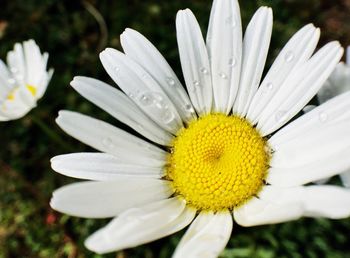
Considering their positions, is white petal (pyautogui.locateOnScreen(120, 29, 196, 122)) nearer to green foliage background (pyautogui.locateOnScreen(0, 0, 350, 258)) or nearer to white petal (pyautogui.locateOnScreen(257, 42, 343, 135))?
white petal (pyautogui.locateOnScreen(257, 42, 343, 135))

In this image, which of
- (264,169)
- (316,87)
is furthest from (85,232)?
(316,87)

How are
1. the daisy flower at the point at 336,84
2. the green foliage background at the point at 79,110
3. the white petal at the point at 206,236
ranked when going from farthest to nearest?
the green foliage background at the point at 79,110, the daisy flower at the point at 336,84, the white petal at the point at 206,236

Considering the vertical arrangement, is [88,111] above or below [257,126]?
below

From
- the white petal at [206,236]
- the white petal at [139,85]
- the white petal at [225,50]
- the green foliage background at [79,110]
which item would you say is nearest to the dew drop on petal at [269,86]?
the white petal at [225,50]

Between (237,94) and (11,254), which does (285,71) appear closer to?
(237,94)

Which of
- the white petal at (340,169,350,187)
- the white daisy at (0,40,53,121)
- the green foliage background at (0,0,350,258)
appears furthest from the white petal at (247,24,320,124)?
the white daisy at (0,40,53,121)

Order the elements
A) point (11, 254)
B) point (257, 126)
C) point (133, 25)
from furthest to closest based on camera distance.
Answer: point (133, 25) < point (11, 254) < point (257, 126)

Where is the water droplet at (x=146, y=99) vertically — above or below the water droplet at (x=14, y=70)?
above

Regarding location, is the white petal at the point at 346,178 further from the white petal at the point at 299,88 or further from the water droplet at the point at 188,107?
the water droplet at the point at 188,107
